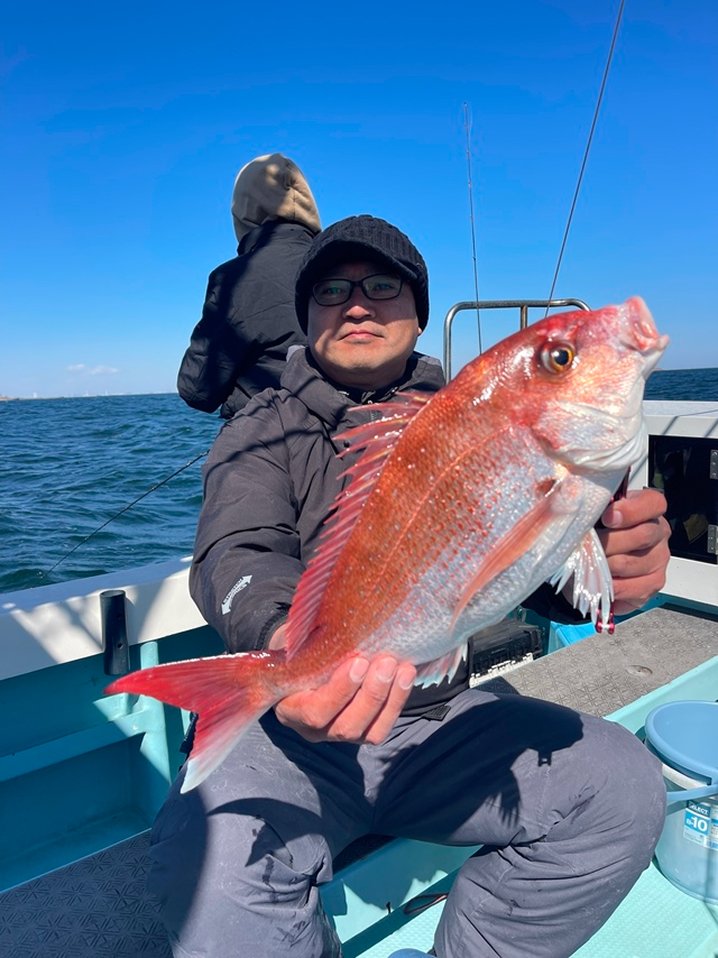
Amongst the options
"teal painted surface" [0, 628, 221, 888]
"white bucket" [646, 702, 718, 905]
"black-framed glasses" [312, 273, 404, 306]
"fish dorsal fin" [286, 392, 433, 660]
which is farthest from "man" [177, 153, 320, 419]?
"white bucket" [646, 702, 718, 905]

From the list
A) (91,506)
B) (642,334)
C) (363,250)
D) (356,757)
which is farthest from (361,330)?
(91,506)

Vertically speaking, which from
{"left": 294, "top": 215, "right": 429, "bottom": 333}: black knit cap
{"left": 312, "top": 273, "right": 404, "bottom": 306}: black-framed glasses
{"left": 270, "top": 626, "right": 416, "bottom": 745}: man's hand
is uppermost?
{"left": 294, "top": 215, "right": 429, "bottom": 333}: black knit cap

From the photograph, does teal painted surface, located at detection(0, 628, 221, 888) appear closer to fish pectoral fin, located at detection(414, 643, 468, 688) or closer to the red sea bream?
the red sea bream

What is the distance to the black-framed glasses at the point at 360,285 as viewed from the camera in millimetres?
2215

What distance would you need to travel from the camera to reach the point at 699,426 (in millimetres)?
4316

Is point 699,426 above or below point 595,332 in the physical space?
below

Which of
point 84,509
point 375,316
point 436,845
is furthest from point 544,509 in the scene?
point 84,509

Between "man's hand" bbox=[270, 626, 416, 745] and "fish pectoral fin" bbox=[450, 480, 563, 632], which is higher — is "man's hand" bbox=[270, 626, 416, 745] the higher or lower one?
the lower one

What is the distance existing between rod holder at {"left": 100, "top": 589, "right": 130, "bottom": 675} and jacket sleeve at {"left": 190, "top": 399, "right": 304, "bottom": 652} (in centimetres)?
96

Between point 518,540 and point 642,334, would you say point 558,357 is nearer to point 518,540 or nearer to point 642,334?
point 642,334

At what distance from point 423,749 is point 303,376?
1.27 m

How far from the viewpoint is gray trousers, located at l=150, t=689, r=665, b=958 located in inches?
60.6

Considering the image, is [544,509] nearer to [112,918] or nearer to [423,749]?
[423,749]

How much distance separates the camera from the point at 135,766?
3018 mm
